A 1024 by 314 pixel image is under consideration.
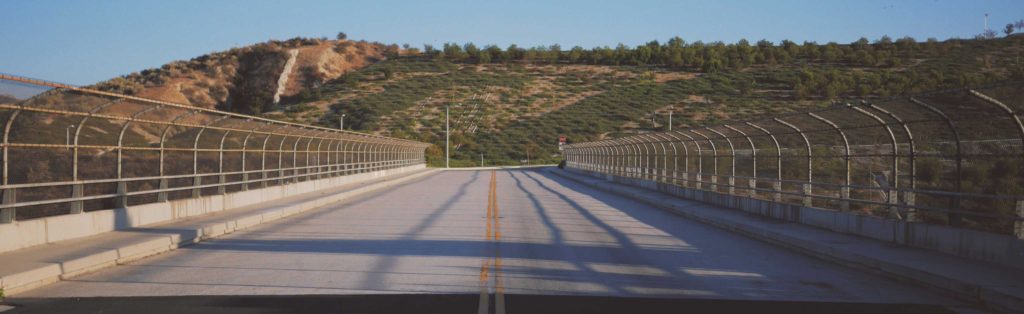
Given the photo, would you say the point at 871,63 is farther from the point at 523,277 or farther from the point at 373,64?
the point at 523,277

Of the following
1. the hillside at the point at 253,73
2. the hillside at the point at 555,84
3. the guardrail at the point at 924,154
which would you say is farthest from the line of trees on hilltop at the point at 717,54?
the guardrail at the point at 924,154

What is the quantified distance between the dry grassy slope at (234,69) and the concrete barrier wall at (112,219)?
7024 cm

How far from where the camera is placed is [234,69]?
114250mm

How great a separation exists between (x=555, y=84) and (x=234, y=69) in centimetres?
4266

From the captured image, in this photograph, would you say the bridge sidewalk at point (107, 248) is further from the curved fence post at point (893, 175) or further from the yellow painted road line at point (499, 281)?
the curved fence post at point (893, 175)

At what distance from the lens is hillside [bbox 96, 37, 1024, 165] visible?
84.3 metres

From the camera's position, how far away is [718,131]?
23719 millimetres

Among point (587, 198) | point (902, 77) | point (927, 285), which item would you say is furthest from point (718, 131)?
point (902, 77)

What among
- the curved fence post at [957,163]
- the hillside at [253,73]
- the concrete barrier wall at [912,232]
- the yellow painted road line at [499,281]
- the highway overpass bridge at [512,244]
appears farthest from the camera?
the hillside at [253,73]

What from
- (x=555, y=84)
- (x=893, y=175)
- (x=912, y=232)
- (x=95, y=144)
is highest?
(x=555, y=84)

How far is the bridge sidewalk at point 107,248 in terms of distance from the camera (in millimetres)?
9844

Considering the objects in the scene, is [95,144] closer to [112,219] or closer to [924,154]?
[112,219]

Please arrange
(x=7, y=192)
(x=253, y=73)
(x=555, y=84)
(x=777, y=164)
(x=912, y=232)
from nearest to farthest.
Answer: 1. (x=7, y=192)
2. (x=912, y=232)
3. (x=777, y=164)
4. (x=555, y=84)
5. (x=253, y=73)

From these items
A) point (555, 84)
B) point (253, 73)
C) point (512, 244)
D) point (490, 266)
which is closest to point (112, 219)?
point (512, 244)
